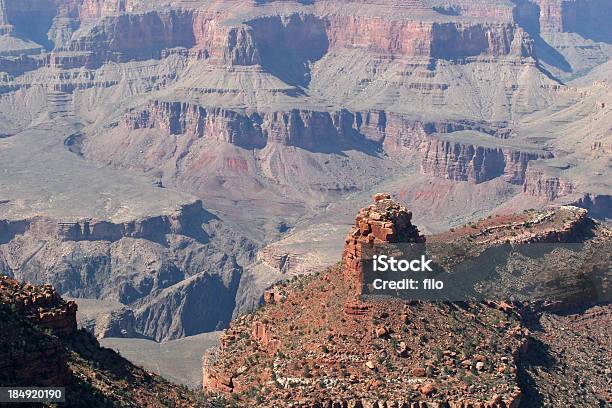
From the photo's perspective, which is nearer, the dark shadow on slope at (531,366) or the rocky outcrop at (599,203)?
the dark shadow on slope at (531,366)

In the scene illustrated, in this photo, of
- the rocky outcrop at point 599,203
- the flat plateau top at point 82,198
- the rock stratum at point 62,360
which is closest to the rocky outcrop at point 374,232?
the rock stratum at point 62,360

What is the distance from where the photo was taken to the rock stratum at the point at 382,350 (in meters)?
41.6

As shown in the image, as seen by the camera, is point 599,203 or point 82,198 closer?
point 599,203

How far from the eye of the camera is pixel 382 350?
43250 millimetres

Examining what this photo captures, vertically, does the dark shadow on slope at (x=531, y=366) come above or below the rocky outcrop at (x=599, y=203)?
above

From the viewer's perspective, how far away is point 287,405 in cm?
4075

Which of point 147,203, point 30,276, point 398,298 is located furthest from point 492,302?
point 147,203

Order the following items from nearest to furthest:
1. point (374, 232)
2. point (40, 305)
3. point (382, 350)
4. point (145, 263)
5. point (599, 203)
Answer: point (40, 305) < point (382, 350) < point (374, 232) < point (145, 263) < point (599, 203)

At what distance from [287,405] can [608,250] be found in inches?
852

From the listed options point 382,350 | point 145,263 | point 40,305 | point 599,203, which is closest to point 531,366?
point 382,350

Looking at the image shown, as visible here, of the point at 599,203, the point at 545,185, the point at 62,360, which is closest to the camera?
the point at 62,360

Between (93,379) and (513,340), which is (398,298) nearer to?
(513,340)

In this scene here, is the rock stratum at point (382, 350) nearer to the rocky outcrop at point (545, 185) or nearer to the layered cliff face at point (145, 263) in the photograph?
the layered cliff face at point (145, 263)

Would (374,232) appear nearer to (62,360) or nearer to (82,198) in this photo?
(62,360)
